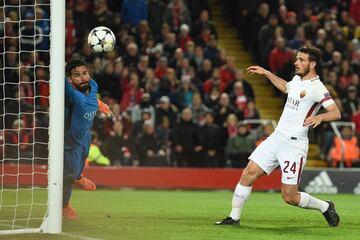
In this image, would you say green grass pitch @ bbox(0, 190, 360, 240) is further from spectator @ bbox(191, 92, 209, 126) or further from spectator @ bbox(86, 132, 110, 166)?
spectator @ bbox(191, 92, 209, 126)

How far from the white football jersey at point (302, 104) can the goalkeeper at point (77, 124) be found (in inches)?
98.7

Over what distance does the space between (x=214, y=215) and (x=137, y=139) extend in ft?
26.0

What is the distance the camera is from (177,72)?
72.2 ft

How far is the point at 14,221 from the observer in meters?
11.0

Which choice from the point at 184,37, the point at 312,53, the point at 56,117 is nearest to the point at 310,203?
the point at 312,53

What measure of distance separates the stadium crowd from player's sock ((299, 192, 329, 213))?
8585mm

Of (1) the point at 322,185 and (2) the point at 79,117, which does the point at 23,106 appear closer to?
(1) the point at 322,185

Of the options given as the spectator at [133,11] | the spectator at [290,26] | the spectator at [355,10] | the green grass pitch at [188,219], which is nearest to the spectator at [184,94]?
the spectator at [133,11]

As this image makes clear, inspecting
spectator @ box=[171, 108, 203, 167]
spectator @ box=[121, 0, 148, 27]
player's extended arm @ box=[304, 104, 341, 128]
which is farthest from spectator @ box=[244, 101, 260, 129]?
player's extended arm @ box=[304, 104, 341, 128]

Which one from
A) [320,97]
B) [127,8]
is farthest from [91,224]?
[127,8]

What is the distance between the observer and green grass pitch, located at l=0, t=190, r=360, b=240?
9984 mm

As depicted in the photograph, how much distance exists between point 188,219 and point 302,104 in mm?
2296

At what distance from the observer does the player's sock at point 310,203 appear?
1085 cm

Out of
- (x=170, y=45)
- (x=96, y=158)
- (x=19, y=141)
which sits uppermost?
→ (x=170, y=45)
